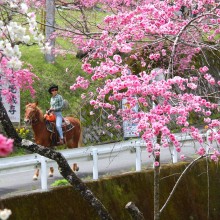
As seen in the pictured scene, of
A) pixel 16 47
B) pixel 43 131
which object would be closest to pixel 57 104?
pixel 43 131

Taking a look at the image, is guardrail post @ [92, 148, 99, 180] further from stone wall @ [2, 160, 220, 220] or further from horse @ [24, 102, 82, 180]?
horse @ [24, 102, 82, 180]

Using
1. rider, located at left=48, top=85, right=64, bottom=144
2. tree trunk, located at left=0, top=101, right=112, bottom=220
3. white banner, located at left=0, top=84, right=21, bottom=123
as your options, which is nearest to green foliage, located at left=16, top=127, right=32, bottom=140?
white banner, located at left=0, top=84, right=21, bottom=123

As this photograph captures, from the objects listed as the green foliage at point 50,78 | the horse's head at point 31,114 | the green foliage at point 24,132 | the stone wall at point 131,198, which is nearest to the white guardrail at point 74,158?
the stone wall at point 131,198

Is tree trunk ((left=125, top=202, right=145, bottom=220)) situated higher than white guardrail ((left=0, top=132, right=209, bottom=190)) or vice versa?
white guardrail ((left=0, top=132, right=209, bottom=190))

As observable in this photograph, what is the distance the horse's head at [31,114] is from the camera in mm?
12438

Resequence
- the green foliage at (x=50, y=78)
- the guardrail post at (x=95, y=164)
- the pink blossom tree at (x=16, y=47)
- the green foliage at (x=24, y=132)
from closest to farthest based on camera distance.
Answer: the pink blossom tree at (x=16, y=47) < the guardrail post at (x=95, y=164) < the green foliage at (x=24, y=132) < the green foliage at (x=50, y=78)

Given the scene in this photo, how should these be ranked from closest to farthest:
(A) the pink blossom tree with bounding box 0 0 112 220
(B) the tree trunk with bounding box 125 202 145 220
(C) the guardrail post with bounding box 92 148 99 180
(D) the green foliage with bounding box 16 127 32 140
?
(A) the pink blossom tree with bounding box 0 0 112 220, (B) the tree trunk with bounding box 125 202 145 220, (C) the guardrail post with bounding box 92 148 99 180, (D) the green foliage with bounding box 16 127 32 140

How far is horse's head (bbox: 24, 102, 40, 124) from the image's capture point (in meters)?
Result: 12.4

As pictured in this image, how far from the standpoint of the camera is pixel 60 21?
1225 inches

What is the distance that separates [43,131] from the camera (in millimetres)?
13234

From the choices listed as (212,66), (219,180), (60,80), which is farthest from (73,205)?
(212,66)

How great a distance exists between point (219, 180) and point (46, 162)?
16.2ft

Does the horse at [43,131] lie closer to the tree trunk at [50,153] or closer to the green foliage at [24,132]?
the green foliage at [24,132]

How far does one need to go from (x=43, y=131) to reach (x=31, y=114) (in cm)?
87
